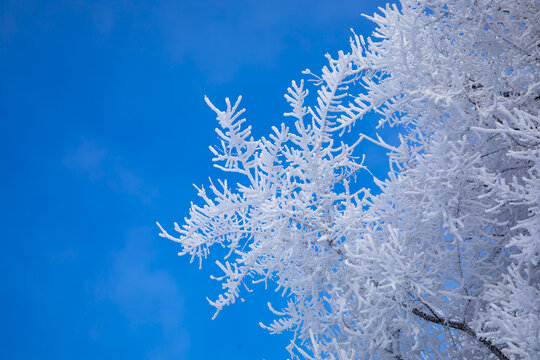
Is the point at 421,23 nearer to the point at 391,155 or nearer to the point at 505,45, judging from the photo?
the point at 505,45

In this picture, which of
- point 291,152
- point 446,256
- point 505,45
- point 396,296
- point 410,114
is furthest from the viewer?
point 410,114

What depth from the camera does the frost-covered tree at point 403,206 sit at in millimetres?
2895

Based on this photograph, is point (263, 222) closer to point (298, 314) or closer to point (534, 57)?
point (298, 314)

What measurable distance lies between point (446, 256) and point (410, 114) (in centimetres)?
154

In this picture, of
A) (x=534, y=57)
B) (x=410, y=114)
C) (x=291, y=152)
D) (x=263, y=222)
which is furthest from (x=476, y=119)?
(x=263, y=222)

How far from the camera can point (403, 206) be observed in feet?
10.8

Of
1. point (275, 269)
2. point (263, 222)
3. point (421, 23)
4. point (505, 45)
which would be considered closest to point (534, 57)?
point (505, 45)

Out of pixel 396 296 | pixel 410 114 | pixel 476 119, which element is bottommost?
pixel 396 296

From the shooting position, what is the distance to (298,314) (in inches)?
148

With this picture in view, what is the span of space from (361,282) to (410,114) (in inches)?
66.8

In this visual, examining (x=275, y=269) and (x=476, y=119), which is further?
(x=275, y=269)

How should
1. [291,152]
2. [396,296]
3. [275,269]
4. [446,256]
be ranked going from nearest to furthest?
[396,296], [446,256], [291,152], [275,269]

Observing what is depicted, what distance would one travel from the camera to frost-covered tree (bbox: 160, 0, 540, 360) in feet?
9.50

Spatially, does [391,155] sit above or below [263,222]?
above
